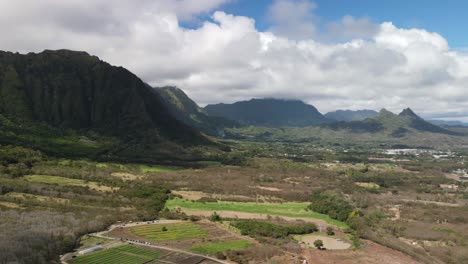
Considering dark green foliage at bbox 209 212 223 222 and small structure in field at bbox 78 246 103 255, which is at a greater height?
small structure in field at bbox 78 246 103 255

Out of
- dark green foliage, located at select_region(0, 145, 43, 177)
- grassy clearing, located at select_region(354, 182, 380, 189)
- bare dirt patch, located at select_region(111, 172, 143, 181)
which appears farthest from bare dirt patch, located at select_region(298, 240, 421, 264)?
dark green foliage, located at select_region(0, 145, 43, 177)

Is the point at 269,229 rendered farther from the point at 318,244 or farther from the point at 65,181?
the point at 65,181

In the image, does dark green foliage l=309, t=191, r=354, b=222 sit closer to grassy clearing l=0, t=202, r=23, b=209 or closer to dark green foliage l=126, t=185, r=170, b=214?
dark green foliage l=126, t=185, r=170, b=214

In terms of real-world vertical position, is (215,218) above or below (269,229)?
above

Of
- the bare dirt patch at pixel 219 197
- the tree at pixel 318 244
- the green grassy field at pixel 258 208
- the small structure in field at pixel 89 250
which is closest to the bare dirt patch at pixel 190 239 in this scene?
the small structure in field at pixel 89 250

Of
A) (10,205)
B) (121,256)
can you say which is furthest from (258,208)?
(10,205)

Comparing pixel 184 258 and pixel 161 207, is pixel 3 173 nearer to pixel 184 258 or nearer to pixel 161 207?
pixel 161 207
